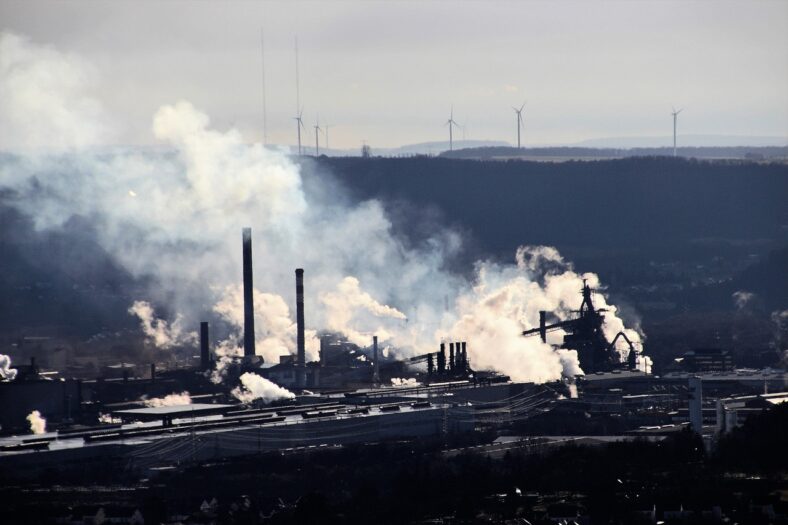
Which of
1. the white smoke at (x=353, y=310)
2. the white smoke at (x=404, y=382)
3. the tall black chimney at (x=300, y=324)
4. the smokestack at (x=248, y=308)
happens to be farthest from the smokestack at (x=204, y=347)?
the white smoke at (x=353, y=310)

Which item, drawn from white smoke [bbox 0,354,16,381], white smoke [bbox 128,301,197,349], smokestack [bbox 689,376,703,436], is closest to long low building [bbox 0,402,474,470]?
white smoke [bbox 0,354,16,381]

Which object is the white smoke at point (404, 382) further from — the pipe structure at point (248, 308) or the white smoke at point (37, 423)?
the white smoke at point (37, 423)

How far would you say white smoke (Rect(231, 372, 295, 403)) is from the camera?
91438 mm

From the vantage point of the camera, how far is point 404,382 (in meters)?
101

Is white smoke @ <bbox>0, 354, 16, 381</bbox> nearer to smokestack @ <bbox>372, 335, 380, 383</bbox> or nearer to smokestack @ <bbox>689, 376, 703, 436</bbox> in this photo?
smokestack @ <bbox>372, 335, 380, 383</bbox>

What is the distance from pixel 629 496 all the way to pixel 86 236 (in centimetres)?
7123

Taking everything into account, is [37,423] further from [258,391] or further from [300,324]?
[300,324]

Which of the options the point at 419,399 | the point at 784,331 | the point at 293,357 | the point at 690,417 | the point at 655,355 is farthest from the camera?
the point at 784,331

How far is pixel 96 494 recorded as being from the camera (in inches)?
2517

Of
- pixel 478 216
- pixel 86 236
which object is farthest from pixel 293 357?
pixel 478 216

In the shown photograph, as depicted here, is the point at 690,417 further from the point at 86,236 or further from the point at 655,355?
the point at 86,236

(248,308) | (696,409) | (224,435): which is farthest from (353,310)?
(224,435)

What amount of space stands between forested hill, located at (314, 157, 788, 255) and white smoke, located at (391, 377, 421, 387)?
52.3m

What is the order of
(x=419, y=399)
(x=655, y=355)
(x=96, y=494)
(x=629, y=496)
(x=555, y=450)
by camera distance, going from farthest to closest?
(x=655, y=355) < (x=419, y=399) < (x=555, y=450) < (x=96, y=494) < (x=629, y=496)
